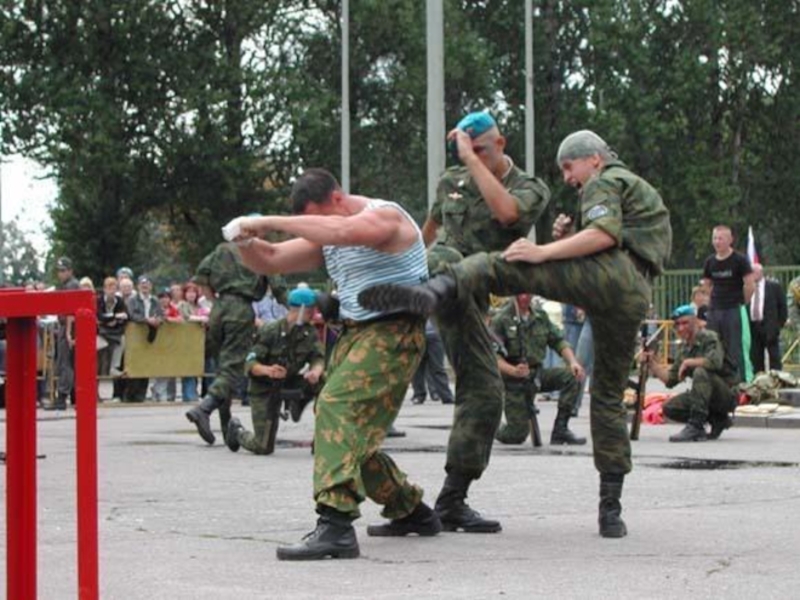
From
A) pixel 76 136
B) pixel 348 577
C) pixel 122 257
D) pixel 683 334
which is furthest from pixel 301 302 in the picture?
pixel 122 257

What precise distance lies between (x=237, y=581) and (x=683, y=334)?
28.8ft

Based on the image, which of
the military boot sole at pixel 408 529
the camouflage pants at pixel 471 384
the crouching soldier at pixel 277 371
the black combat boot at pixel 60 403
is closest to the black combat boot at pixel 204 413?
the crouching soldier at pixel 277 371

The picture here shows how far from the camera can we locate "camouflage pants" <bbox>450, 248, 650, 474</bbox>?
303 inches

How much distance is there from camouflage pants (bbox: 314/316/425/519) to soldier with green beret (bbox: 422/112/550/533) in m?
0.58

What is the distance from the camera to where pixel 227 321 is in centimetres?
1430

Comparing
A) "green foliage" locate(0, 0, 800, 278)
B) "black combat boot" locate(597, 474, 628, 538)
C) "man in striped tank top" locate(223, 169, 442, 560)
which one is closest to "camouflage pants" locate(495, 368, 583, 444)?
"black combat boot" locate(597, 474, 628, 538)

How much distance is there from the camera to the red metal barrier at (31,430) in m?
4.66

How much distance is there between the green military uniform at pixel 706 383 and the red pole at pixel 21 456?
34.2 feet

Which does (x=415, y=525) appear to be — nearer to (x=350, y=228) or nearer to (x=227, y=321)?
(x=350, y=228)

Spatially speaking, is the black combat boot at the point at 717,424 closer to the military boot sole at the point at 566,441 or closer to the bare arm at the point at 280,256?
the military boot sole at the point at 566,441

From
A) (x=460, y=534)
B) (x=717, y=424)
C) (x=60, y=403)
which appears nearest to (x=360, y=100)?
(x=60, y=403)

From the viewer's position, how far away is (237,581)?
22.8 feet

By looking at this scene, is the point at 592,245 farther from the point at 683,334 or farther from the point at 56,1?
the point at 56,1

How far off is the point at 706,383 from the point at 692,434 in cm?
44
